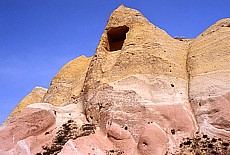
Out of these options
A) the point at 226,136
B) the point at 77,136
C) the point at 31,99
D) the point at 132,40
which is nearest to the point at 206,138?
the point at 226,136

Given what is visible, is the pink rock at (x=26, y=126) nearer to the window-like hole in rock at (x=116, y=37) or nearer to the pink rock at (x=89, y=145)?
the pink rock at (x=89, y=145)

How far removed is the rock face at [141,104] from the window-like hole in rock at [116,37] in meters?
0.22

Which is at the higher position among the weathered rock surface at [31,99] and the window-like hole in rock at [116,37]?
the window-like hole in rock at [116,37]

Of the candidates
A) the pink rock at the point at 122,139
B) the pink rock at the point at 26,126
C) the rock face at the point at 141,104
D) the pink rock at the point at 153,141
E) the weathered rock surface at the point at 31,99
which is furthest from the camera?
the weathered rock surface at the point at 31,99

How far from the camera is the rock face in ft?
82.2

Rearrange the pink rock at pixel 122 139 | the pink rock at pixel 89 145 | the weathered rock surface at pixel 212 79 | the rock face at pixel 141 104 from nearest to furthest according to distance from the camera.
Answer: the pink rock at pixel 89 145
the pink rock at pixel 122 139
the rock face at pixel 141 104
the weathered rock surface at pixel 212 79

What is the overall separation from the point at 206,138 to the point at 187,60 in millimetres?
Result: 9439

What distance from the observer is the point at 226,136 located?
2406 cm

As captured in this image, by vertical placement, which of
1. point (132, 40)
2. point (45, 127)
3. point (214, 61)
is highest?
point (132, 40)

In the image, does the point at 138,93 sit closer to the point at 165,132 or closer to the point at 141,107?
the point at 141,107

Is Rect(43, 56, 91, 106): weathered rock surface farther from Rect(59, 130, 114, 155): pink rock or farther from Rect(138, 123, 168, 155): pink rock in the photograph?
Rect(138, 123, 168, 155): pink rock

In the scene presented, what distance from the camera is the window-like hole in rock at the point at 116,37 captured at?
3566cm

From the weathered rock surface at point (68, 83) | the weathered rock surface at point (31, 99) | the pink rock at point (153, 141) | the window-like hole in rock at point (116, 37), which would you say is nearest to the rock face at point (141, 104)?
the pink rock at point (153, 141)

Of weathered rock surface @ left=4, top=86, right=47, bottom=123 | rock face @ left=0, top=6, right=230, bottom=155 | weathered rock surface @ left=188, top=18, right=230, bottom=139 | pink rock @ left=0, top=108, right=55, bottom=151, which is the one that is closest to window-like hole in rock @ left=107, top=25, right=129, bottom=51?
rock face @ left=0, top=6, right=230, bottom=155
